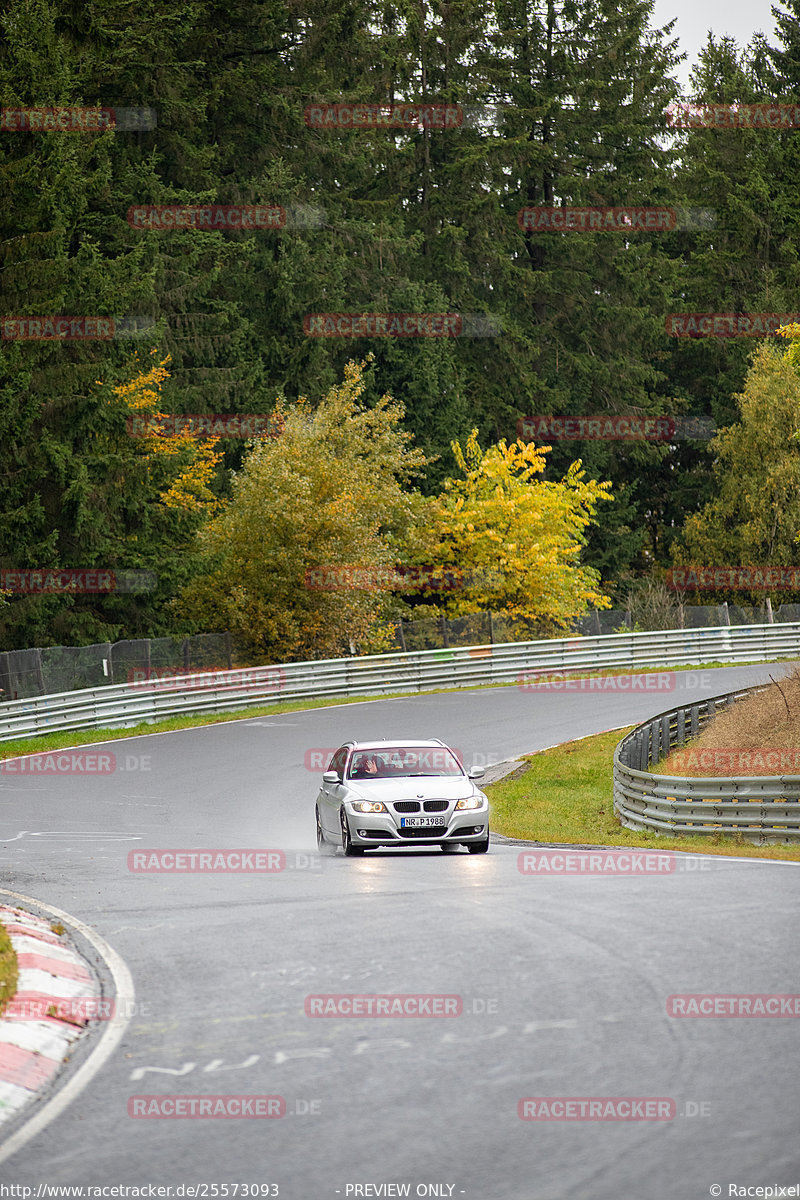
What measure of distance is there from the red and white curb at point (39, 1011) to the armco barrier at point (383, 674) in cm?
2159

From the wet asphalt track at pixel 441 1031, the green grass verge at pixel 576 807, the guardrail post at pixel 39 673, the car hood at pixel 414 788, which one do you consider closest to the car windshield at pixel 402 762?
the car hood at pixel 414 788

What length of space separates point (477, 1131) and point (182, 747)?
80.9ft

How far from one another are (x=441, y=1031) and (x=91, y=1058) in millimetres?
1918

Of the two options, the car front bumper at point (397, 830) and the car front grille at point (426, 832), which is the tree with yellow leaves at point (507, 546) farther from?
the car front grille at point (426, 832)

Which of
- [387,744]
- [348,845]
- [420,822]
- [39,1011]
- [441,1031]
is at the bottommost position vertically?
[348,845]

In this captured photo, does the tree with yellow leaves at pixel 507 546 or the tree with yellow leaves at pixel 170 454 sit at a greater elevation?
the tree with yellow leaves at pixel 170 454

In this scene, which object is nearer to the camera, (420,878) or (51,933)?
(51,933)

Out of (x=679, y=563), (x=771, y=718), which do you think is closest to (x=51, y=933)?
(x=771, y=718)

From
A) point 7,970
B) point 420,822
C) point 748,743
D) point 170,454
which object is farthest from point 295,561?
point 7,970

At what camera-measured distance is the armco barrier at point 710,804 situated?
58.6 feet

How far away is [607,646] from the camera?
150 feet

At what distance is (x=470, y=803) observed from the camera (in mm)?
16797

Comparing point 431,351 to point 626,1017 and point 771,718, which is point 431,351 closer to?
point 771,718

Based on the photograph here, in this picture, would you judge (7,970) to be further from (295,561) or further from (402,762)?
(295,561)
